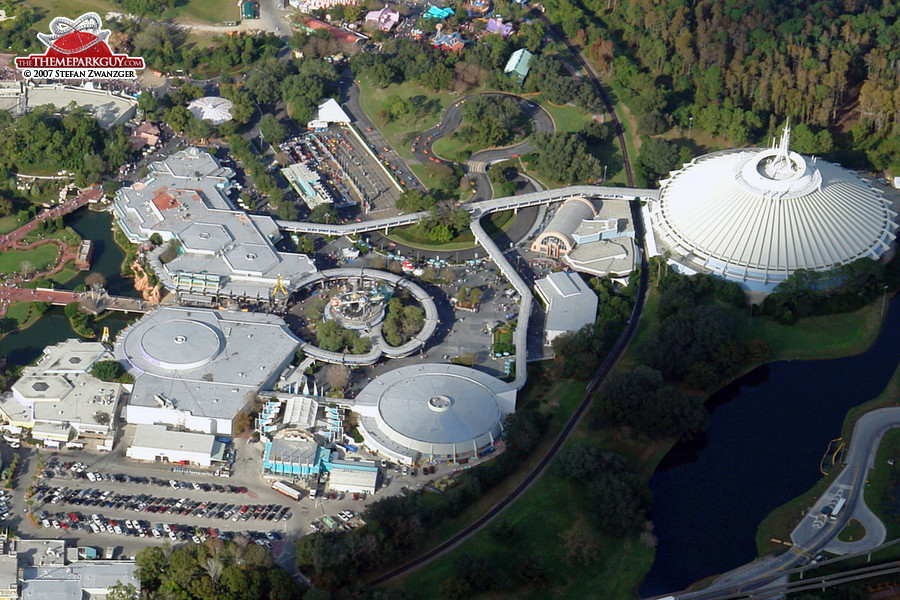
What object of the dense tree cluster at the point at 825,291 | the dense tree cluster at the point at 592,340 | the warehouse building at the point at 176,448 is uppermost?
the dense tree cluster at the point at 825,291

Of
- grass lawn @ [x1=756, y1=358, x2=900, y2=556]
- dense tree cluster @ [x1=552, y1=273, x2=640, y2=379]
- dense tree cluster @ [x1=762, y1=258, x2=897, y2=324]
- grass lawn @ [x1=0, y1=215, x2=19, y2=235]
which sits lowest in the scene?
grass lawn @ [x1=0, y1=215, x2=19, y2=235]

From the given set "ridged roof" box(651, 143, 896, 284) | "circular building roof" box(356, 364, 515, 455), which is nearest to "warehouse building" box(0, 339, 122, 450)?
"circular building roof" box(356, 364, 515, 455)

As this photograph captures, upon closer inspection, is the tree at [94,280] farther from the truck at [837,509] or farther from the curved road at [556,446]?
the truck at [837,509]

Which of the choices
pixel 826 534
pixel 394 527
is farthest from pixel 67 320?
pixel 826 534

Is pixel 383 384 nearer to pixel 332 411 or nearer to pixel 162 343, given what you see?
pixel 332 411

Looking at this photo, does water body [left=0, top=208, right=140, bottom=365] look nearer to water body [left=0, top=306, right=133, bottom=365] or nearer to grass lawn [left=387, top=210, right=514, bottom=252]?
water body [left=0, top=306, right=133, bottom=365]

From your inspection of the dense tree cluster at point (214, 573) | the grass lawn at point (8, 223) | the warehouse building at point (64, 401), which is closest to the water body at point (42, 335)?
the warehouse building at point (64, 401)
